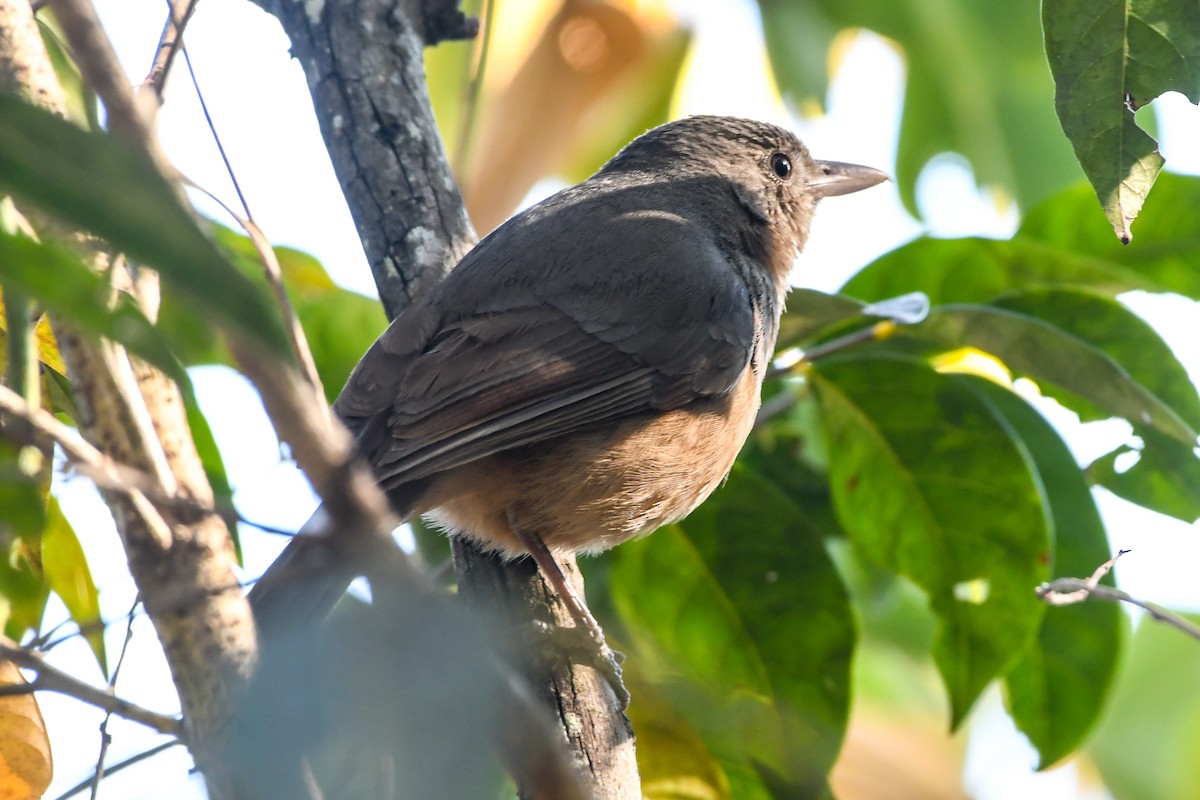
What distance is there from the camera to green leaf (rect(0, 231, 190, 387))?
109cm

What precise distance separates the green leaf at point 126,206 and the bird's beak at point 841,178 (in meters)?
3.37

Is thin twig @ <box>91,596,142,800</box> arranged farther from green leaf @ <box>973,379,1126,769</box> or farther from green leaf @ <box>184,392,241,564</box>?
green leaf @ <box>973,379,1126,769</box>

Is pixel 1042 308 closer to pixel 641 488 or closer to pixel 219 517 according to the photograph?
pixel 641 488

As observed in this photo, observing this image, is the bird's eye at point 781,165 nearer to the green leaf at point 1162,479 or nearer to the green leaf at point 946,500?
the green leaf at point 946,500

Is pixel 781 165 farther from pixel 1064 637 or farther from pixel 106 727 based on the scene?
pixel 106 727

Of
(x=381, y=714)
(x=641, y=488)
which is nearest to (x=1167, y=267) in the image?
(x=641, y=488)

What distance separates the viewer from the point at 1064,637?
297 centimetres

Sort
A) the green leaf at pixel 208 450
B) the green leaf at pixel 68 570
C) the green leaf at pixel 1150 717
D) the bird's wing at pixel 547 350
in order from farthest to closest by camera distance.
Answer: the green leaf at pixel 1150 717 < the bird's wing at pixel 547 350 < the green leaf at pixel 208 450 < the green leaf at pixel 68 570

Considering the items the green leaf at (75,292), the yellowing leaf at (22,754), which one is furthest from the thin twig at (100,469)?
the yellowing leaf at (22,754)

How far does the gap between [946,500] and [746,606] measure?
1.86 ft

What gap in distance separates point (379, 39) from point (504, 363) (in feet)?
3.24

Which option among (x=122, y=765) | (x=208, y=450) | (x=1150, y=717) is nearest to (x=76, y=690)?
(x=122, y=765)

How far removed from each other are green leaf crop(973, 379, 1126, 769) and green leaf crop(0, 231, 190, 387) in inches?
92.4

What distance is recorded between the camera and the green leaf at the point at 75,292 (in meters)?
1.09
